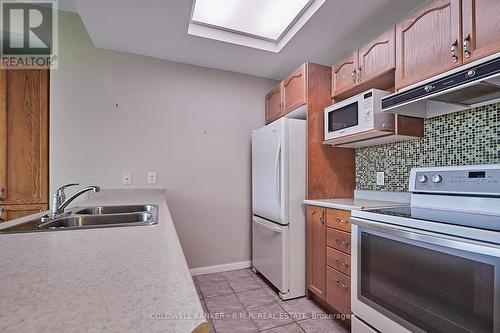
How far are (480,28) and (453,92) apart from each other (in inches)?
12.1

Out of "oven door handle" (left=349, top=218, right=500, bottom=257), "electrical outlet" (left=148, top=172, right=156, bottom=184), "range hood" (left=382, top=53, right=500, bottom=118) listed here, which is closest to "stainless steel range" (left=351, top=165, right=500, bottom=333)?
"oven door handle" (left=349, top=218, right=500, bottom=257)

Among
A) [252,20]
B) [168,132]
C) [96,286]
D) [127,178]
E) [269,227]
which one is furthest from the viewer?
[168,132]

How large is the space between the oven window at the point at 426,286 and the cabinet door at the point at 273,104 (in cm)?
164

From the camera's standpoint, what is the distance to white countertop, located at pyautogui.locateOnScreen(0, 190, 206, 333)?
37 cm

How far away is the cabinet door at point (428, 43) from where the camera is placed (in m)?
1.34

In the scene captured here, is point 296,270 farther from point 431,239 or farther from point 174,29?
point 174,29

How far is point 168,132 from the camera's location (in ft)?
8.52

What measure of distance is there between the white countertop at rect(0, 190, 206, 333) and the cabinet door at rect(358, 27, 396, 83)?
5.78 ft

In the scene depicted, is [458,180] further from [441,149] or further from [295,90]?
[295,90]

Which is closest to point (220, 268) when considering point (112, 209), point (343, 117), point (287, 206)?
point (287, 206)

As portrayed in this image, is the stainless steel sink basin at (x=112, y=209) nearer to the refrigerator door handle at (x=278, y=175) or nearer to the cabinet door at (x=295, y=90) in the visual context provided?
the refrigerator door handle at (x=278, y=175)

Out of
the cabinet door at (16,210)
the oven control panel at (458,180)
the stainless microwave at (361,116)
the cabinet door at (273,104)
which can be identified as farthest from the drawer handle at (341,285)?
the cabinet door at (16,210)

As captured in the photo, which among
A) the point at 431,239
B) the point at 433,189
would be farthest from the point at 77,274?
the point at 433,189

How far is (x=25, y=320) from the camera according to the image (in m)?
0.37
